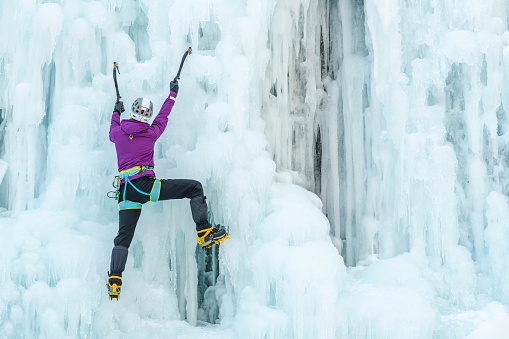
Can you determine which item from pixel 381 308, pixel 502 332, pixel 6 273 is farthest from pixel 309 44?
pixel 6 273

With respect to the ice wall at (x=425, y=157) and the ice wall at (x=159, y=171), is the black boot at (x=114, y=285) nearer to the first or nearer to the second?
the ice wall at (x=159, y=171)

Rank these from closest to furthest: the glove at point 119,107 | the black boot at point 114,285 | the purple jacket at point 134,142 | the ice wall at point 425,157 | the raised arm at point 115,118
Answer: the black boot at point 114,285
the purple jacket at point 134,142
the raised arm at point 115,118
the glove at point 119,107
the ice wall at point 425,157

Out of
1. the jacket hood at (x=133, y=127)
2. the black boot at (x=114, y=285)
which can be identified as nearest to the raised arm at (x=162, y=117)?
the jacket hood at (x=133, y=127)

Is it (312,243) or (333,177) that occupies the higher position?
(333,177)

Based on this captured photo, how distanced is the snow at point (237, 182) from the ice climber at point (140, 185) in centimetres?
60

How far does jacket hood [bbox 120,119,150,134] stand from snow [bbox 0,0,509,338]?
0.76 meters

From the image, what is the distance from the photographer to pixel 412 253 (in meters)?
6.32

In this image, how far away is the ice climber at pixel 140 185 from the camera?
5156 millimetres

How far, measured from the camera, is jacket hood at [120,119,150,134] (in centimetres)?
521

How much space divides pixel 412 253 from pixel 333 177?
193 cm

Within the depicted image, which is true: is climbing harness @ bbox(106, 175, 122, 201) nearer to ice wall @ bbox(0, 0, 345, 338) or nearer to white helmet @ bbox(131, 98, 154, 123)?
ice wall @ bbox(0, 0, 345, 338)

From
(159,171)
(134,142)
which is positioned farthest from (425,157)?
(134,142)

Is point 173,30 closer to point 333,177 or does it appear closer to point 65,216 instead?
point 65,216

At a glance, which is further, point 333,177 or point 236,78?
point 333,177
